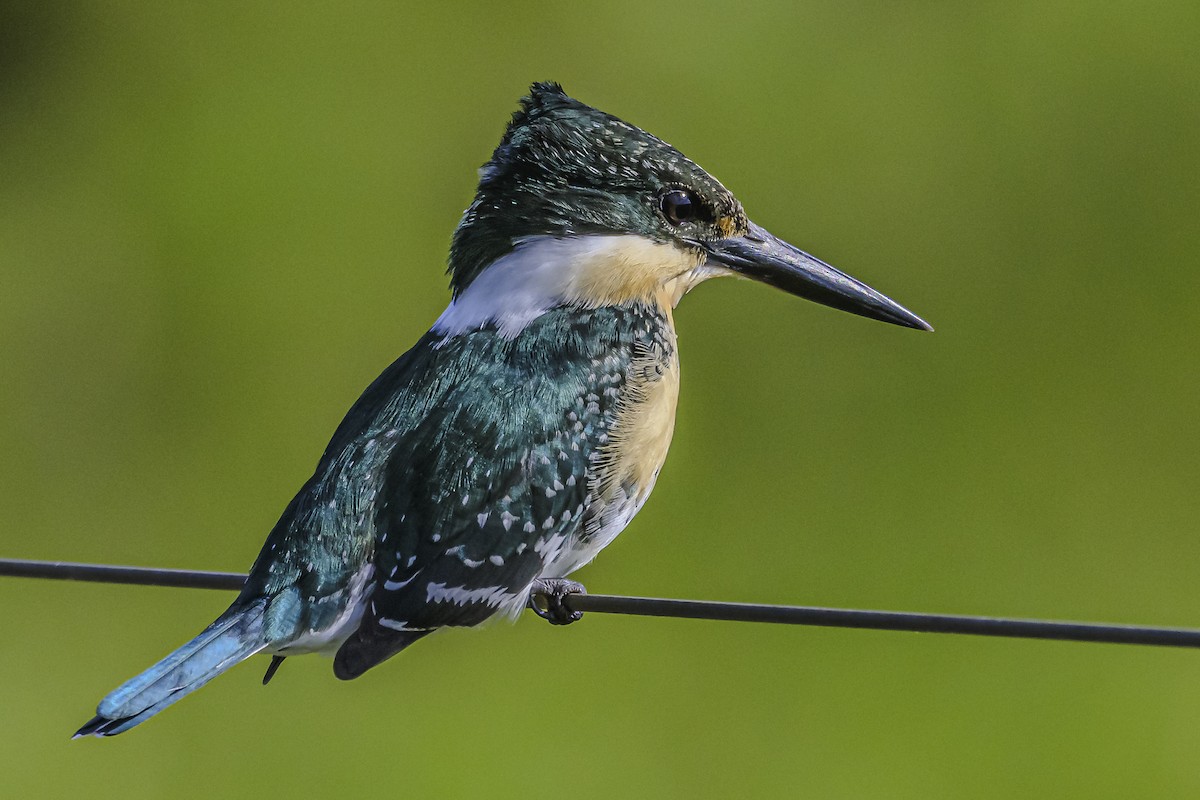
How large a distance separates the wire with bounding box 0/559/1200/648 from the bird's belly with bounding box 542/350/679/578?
0.94ft

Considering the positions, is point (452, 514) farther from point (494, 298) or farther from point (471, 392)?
point (494, 298)

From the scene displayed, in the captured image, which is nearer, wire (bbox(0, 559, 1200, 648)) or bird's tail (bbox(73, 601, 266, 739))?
wire (bbox(0, 559, 1200, 648))

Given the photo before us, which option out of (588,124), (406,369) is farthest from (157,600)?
(588,124)

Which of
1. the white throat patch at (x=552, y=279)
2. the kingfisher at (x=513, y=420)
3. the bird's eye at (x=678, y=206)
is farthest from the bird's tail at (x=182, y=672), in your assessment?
the bird's eye at (x=678, y=206)

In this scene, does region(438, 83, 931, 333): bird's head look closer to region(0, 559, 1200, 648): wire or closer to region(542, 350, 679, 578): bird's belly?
region(542, 350, 679, 578): bird's belly

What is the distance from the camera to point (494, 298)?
2252 mm

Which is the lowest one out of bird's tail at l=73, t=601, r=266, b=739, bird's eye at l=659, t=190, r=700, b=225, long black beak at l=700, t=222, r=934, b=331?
bird's tail at l=73, t=601, r=266, b=739

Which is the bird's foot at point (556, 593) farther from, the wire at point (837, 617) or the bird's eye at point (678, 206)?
the bird's eye at point (678, 206)

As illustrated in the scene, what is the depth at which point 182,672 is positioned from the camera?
182cm

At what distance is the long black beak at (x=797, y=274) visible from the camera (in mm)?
2416

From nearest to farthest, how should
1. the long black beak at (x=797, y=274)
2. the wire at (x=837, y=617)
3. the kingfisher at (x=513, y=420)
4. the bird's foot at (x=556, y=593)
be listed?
the wire at (x=837, y=617), the kingfisher at (x=513, y=420), the bird's foot at (x=556, y=593), the long black beak at (x=797, y=274)

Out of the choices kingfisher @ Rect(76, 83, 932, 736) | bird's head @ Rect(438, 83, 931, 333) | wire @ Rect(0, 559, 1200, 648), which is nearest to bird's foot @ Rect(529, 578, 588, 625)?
kingfisher @ Rect(76, 83, 932, 736)

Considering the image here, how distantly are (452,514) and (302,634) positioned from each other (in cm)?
28

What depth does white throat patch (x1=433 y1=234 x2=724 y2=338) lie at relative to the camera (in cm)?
224
